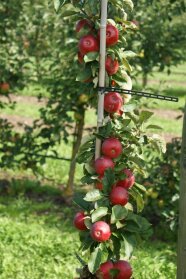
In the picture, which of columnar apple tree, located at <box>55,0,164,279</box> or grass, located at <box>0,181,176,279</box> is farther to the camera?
grass, located at <box>0,181,176,279</box>

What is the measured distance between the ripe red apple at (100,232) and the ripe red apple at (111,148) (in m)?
0.27

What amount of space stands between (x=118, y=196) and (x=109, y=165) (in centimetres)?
13

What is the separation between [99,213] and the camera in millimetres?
1997

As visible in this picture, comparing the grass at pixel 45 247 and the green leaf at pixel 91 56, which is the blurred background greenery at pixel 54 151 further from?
the green leaf at pixel 91 56

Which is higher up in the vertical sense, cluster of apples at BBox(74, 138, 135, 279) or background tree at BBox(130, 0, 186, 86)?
background tree at BBox(130, 0, 186, 86)

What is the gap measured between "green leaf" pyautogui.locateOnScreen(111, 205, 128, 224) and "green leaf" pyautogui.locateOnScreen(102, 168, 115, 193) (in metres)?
0.08

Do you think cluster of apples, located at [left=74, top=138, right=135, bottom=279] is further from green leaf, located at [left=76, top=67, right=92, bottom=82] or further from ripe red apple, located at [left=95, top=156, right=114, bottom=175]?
green leaf, located at [left=76, top=67, right=92, bottom=82]

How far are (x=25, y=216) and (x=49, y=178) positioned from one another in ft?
4.95

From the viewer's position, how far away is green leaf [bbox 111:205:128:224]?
2006 millimetres

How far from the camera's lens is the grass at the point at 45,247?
3.63 metres

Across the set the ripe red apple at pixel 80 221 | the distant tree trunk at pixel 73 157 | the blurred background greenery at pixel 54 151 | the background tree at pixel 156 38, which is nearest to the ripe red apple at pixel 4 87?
the blurred background greenery at pixel 54 151

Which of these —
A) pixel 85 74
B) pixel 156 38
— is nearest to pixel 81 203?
pixel 85 74

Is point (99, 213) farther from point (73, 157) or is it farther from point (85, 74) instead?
point (73, 157)

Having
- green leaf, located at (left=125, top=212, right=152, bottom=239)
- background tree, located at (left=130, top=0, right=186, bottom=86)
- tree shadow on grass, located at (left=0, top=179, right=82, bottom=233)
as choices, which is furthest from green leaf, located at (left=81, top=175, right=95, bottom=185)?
background tree, located at (left=130, top=0, right=186, bottom=86)
